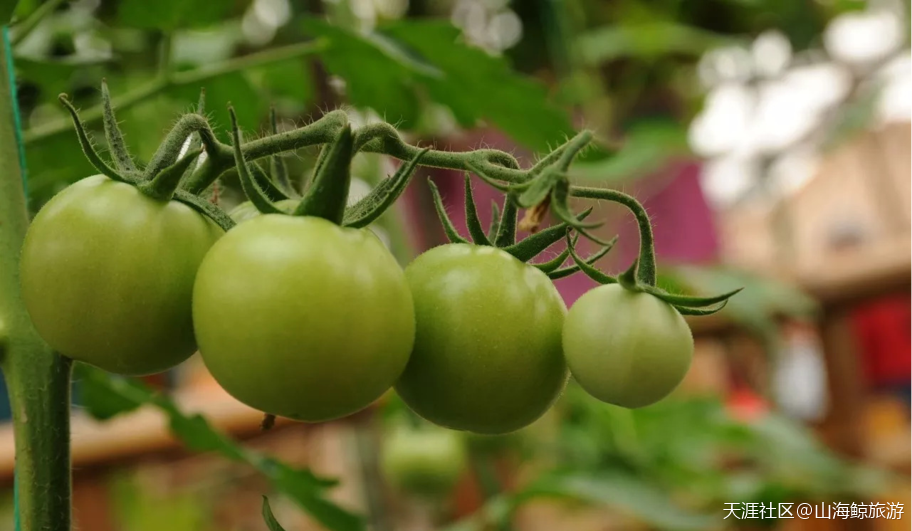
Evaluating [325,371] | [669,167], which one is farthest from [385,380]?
[669,167]

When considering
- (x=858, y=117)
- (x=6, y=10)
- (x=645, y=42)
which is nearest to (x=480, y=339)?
(x=6, y=10)

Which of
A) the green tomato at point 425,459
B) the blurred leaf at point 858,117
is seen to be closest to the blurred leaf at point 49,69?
the green tomato at point 425,459

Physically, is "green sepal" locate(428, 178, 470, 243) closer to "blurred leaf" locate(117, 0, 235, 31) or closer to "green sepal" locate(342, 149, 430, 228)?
"green sepal" locate(342, 149, 430, 228)

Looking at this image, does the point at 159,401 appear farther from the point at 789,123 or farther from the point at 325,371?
the point at 789,123

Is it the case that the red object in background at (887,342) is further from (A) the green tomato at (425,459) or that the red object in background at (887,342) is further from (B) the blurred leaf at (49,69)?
(B) the blurred leaf at (49,69)

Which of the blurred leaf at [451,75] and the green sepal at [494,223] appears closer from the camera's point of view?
the green sepal at [494,223]

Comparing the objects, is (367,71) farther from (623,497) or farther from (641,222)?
(623,497)
